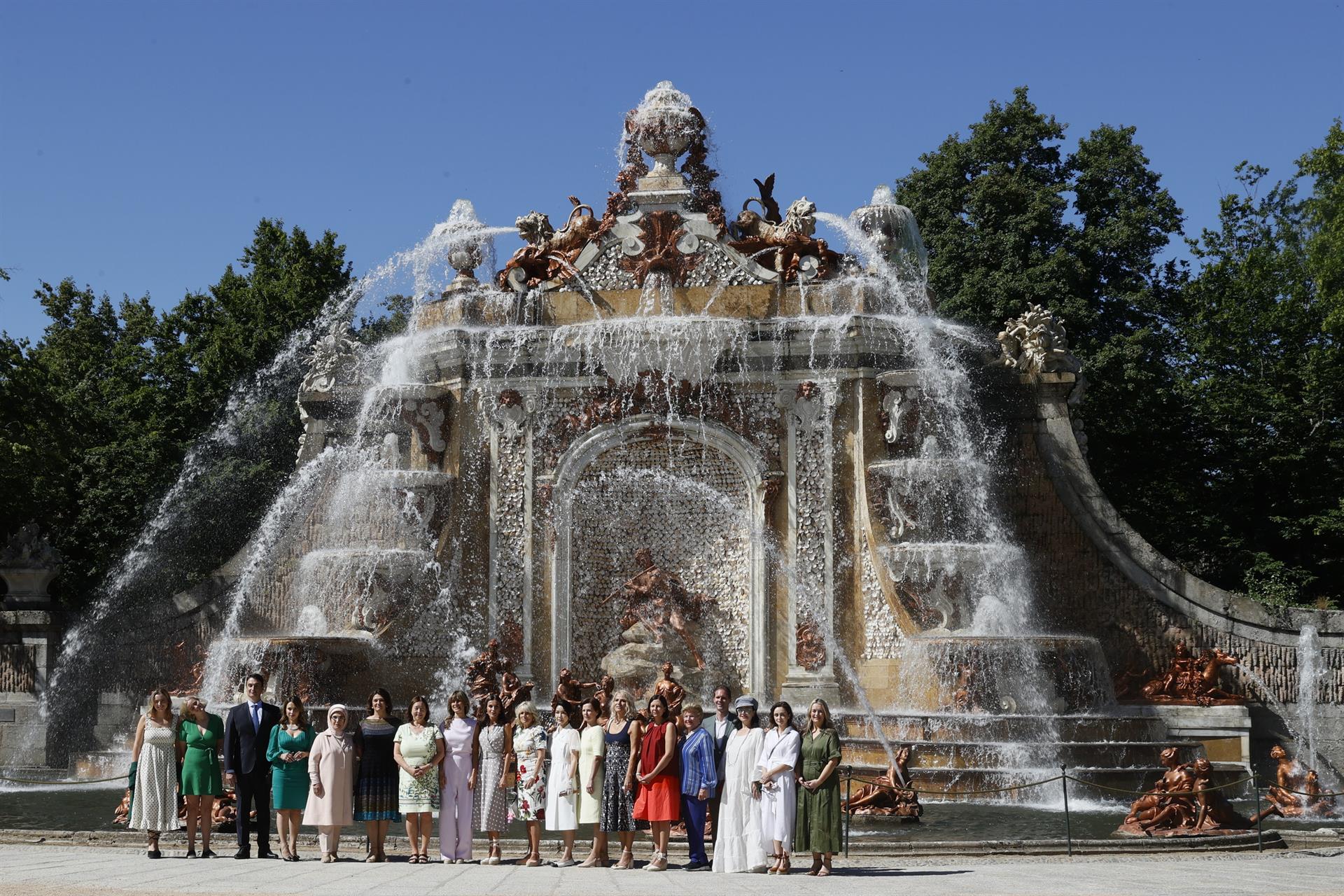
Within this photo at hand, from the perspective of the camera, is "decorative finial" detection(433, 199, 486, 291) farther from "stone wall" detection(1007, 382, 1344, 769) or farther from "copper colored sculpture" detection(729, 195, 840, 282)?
"stone wall" detection(1007, 382, 1344, 769)

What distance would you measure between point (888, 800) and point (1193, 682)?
8.65 meters

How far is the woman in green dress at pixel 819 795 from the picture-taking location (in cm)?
1356

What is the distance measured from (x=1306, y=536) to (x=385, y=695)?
86.0ft

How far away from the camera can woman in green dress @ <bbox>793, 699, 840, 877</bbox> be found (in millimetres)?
13562

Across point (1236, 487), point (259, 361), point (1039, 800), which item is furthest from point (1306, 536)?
point (259, 361)

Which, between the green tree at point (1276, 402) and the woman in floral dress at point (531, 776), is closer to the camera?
the woman in floral dress at point (531, 776)

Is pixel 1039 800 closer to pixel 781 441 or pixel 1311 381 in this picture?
pixel 781 441

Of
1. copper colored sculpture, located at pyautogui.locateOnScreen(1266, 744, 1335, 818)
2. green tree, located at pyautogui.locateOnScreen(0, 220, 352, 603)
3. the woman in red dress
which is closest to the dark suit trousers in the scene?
the woman in red dress

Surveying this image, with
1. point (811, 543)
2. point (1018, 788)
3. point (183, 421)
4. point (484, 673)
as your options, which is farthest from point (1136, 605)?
point (183, 421)

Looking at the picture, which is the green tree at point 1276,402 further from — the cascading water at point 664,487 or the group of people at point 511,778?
the group of people at point 511,778

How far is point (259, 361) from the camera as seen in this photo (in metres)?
39.8

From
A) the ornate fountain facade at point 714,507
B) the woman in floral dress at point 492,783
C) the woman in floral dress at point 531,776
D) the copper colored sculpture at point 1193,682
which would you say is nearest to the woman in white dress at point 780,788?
the woman in floral dress at point 531,776

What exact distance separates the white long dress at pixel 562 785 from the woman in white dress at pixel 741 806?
3.99 feet

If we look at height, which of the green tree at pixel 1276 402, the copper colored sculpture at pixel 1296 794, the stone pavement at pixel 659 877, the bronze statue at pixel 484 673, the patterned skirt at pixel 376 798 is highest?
the green tree at pixel 1276 402
